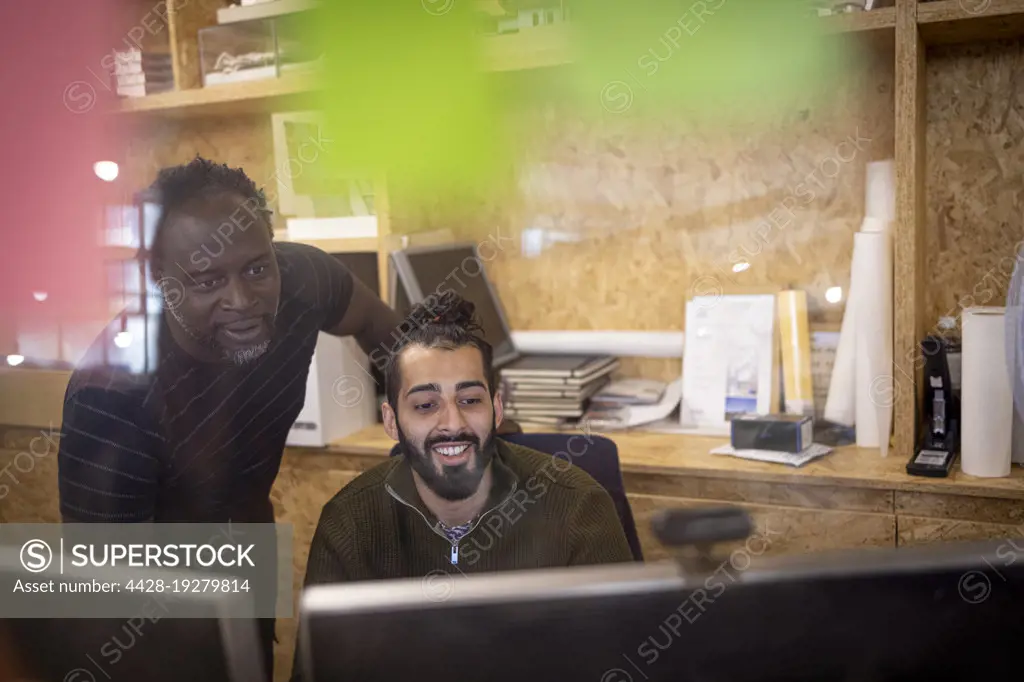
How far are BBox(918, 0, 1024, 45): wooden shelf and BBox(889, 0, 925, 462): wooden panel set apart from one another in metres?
0.03

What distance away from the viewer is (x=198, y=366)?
163 cm

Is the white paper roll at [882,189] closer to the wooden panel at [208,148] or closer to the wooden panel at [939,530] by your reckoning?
the wooden panel at [939,530]

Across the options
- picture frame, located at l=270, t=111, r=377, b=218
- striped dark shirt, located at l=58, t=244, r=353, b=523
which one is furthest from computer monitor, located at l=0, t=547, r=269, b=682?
picture frame, located at l=270, t=111, r=377, b=218

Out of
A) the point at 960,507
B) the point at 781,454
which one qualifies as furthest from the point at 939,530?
the point at 781,454

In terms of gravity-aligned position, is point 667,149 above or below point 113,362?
above

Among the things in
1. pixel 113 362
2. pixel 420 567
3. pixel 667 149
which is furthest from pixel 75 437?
pixel 667 149

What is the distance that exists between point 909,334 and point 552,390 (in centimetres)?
77

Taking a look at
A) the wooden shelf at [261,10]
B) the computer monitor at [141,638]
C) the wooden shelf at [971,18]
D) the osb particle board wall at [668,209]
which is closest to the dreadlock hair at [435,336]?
the osb particle board wall at [668,209]

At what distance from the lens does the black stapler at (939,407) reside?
1.91 meters

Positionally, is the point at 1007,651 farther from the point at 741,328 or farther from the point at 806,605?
the point at 741,328

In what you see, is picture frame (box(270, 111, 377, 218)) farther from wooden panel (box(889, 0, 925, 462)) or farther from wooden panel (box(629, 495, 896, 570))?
wooden panel (box(889, 0, 925, 462))

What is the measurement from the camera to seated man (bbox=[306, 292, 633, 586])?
1463 mm

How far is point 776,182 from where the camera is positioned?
223 centimetres

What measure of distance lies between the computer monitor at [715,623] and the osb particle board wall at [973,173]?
1.55m
